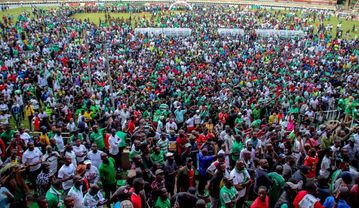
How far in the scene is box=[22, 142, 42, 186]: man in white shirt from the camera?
6.82m

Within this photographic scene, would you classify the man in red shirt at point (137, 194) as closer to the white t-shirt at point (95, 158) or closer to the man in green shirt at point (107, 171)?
the man in green shirt at point (107, 171)

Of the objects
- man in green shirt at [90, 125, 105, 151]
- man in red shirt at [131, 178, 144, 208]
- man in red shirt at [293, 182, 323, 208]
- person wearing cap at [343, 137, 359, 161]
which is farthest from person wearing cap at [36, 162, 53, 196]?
person wearing cap at [343, 137, 359, 161]

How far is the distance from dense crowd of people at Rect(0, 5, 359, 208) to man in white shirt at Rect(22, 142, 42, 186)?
2 cm

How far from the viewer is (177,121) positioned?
36.1 feet

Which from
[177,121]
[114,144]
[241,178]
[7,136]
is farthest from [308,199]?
[7,136]

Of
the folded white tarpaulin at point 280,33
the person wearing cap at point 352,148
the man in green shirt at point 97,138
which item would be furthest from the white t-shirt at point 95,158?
the folded white tarpaulin at point 280,33

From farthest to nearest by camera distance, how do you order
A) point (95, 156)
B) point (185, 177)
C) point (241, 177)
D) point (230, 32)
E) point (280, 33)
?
point (230, 32) → point (280, 33) → point (95, 156) → point (185, 177) → point (241, 177)

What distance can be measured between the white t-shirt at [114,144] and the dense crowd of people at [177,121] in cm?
4

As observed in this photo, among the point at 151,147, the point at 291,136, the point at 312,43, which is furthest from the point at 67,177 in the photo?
the point at 312,43

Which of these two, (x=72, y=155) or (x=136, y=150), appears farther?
(x=136, y=150)

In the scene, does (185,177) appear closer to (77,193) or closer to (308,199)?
(77,193)

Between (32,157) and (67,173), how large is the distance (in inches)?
45.3

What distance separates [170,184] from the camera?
688 centimetres

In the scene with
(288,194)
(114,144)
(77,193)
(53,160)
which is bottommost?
(114,144)
